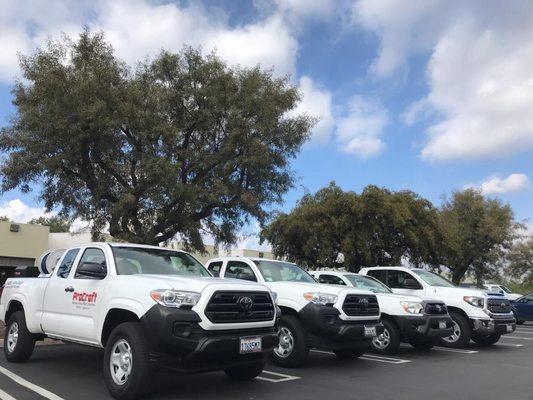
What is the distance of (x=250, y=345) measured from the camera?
6777 millimetres

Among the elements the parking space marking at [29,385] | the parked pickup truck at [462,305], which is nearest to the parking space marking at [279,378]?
the parking space marking at [29,385]

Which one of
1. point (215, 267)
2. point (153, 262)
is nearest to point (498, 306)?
point (215, 267)

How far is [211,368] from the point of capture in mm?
6523

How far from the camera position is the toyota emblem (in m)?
6.86

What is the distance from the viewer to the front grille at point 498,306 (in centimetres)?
1353

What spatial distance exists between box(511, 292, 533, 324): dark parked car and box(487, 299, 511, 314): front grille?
1024 cm

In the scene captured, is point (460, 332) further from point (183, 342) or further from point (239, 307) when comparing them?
point (183, 342)

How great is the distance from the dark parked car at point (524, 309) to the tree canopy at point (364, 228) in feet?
13.7

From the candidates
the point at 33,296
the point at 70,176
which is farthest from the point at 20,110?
the point at 33,296

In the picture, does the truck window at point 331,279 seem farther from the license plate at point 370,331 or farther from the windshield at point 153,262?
the windshield at point 153,262

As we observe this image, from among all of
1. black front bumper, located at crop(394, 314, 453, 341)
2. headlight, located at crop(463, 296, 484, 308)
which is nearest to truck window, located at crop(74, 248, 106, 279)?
black front bumper, located at crop(394, 314, 453, 341)

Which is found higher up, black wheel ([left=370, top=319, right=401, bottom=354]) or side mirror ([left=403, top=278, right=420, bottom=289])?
side mirror ([left=403, top=278, right=420, bottom=289])

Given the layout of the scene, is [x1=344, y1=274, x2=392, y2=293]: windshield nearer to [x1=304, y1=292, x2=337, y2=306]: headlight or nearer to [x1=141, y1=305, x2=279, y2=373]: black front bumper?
[x1=304, y1=292, x2=337, y2=306]: headlight

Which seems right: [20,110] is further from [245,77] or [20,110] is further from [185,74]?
[245,77]
